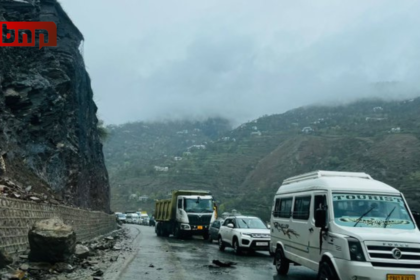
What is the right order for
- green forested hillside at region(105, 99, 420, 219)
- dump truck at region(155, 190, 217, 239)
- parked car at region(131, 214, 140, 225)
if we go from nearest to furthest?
dump truck at region(155, 190, 217, 239) → green forested hillside at region(105, 99, 420, 219) → parked car at region(131, 214, 140, 225)

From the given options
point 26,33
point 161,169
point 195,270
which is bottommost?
point 195,270

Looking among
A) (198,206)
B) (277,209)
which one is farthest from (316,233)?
(198,206)

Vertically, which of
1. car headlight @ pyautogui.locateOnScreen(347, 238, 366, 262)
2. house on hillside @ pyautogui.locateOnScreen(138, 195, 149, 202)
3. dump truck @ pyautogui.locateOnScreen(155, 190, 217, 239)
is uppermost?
car headlight @ pyautogui.locateOnScreen(347, 238, 366, 262)

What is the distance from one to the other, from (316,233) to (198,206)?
19.8 meters

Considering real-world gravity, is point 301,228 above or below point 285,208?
below

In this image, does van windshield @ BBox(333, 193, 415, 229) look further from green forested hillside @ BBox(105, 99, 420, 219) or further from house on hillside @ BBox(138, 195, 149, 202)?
house on hillside @ BBox(138, 195, 149, 202)

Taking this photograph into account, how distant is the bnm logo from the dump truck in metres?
14.2

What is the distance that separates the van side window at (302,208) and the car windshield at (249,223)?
26.2 ft

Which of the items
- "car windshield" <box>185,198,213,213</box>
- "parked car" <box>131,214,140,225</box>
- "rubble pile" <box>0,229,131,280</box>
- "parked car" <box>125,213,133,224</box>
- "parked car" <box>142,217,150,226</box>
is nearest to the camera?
"rubble pile" <box>0,229,131,280</box>

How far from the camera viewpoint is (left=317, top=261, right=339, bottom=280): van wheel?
311 inches

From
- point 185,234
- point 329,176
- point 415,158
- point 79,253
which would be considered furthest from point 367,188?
point 415,158

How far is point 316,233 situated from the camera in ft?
29.6

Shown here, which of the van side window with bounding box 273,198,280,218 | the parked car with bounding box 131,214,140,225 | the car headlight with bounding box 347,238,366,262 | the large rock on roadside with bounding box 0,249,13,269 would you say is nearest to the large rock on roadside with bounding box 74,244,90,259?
the large rock on roadside with bounding box 0,249,13,269

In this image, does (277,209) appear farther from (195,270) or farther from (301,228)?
(195,270)
